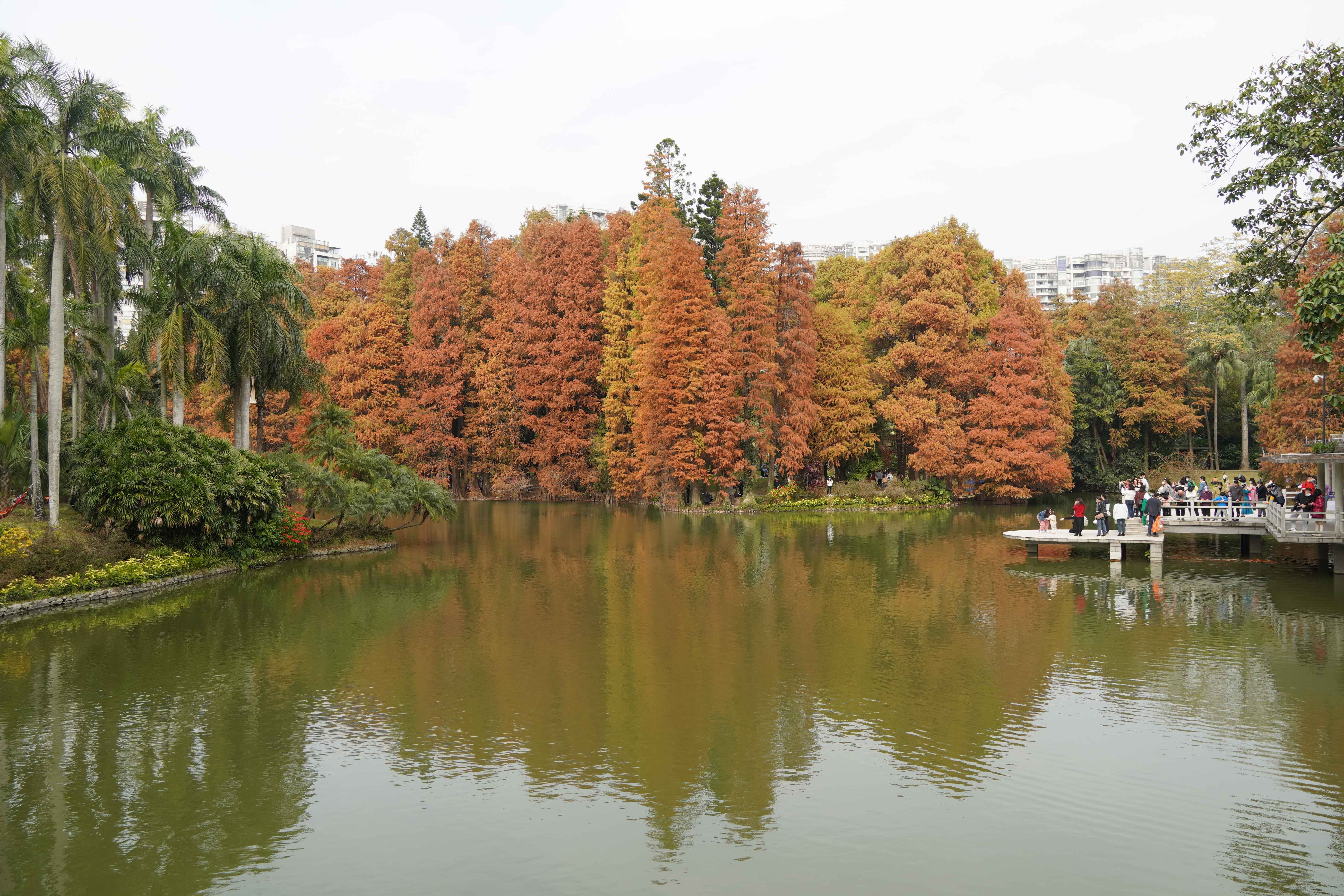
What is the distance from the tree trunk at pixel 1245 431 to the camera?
48.2 meters

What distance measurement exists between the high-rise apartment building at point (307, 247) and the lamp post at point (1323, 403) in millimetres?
136066

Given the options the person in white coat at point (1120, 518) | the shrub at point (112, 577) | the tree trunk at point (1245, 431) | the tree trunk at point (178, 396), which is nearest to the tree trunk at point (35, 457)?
the shrub at point (112, 577)

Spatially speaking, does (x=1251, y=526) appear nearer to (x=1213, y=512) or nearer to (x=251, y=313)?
(x=1213, y=512)

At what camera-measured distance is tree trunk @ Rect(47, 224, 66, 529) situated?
1967cm

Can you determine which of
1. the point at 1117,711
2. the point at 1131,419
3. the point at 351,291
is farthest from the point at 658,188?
the point at 1117,711

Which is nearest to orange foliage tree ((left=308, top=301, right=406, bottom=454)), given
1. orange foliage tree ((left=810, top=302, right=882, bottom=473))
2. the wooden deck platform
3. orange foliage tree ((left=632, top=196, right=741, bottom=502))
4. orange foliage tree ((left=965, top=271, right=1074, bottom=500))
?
A: orange foliage tree ((left=632, top=196, right=741, bottom=502))

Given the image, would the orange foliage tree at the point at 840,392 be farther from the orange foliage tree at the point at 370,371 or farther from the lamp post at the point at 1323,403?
the orange foliage tree at the point at 370,371

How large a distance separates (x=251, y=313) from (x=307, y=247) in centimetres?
13456

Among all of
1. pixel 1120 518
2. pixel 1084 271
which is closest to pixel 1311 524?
pixel 1120 518

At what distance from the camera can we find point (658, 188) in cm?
4734

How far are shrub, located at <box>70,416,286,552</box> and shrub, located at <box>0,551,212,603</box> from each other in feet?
2.07

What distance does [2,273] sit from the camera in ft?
68.3

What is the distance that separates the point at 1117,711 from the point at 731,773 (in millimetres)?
5375

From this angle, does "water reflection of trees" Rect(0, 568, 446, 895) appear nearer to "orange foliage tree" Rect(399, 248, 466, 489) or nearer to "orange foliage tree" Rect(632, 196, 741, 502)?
"orange foliage tree" Rect(632, 196, 741, 502)
